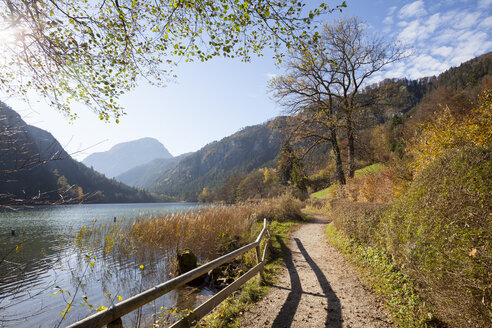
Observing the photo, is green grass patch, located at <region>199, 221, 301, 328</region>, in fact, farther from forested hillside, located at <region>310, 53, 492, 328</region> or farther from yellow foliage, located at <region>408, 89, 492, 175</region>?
yellow foliage, located at <region>408, 89, 492, 175</region>

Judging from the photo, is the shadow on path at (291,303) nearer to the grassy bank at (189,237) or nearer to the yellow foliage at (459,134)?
the grassy bank at (189,237)

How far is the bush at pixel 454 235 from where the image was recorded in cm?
257

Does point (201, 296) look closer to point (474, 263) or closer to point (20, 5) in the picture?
point (474, 263)

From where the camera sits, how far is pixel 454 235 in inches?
116

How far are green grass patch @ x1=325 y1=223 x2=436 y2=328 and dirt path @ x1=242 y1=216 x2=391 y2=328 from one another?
0.21 metres

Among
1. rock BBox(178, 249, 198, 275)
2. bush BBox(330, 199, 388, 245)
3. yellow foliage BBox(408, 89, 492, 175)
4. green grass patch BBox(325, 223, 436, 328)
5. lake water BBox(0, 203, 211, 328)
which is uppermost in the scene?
yellow foliage BBox(408, 89, 492, 175)

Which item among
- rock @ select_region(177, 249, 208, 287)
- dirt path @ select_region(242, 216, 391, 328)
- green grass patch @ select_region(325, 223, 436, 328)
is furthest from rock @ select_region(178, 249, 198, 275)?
green grass patch @ select_region(325, 223, 436, 328)

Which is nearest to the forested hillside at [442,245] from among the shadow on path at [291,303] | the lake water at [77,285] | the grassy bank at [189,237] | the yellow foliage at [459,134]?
the yellow foliage at [459,134]

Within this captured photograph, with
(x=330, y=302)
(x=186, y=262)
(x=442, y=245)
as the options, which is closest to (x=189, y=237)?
(x=186, y=262)

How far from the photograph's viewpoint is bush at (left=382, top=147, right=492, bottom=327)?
2.57m

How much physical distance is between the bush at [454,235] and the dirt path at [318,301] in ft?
3.76

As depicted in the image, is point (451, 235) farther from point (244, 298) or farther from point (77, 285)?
point (77, 285)

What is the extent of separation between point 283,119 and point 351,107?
156 inches

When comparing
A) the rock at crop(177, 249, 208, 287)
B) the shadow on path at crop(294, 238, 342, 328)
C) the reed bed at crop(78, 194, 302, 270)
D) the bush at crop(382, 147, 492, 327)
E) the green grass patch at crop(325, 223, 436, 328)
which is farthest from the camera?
the reed bed at crop(78, 194, 302, 270)
